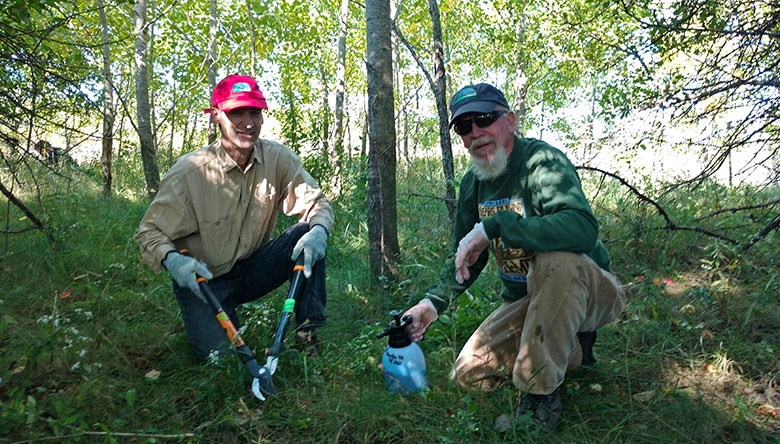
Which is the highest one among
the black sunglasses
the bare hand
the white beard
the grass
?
the black sunglasses

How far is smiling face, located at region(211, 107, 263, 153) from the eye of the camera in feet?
10.0

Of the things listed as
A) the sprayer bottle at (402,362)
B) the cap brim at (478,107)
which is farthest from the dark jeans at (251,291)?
the cap brim at (478,107)

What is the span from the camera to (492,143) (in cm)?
237

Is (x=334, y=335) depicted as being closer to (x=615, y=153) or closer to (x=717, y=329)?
(x=717, y=329)

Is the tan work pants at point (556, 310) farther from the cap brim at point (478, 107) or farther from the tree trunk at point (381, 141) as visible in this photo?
the tree trunk at point (381, 141)

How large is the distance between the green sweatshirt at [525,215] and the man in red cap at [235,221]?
3.11 ft

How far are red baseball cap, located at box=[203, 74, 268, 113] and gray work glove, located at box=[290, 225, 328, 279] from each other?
0.86 metres

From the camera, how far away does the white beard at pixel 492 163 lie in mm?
2355

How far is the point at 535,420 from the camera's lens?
2.11 m

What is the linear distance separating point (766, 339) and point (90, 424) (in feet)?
12.1

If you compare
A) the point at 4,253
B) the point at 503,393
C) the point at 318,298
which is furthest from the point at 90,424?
the point at 4,253

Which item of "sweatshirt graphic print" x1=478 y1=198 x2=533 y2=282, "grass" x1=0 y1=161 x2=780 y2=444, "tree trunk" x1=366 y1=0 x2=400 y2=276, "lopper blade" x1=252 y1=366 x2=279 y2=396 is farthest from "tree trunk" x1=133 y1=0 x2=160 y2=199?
"sweatshirt graphic print" x1=478 y1=198 x2=533 y2=282

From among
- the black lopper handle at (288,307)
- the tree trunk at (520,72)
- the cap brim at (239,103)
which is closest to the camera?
the black lopper handle at (288,307)

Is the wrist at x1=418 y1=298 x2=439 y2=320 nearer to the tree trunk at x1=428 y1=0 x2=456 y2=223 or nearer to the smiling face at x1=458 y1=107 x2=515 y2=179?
the smiling face at x1=458 y1=107 x2=515 y2=179
